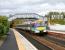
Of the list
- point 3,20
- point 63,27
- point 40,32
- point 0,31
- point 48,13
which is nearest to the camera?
point 0,31

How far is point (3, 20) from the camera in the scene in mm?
53812

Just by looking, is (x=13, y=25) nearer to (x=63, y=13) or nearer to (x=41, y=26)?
(x=63, y=13)

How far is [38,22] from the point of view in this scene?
4975 centimetres

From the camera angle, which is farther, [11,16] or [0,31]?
[11,16]

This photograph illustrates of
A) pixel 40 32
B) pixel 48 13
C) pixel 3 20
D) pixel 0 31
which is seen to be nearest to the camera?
pixel 0 31

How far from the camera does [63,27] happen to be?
69188 millimetres

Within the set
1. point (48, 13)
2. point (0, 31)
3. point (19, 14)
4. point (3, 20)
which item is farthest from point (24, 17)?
point (0, 31)

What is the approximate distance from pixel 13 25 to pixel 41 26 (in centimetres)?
13204

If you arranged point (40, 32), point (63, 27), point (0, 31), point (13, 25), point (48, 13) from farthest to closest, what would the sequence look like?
1. point (13, 25)
2. point (48, 13)
3. point (63, 27)
4. point (40, 32)
5. point (0, 31)

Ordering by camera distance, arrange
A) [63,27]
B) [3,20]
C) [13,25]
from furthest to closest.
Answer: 1. [13,25]
2. [63,27]
3. [3,20]

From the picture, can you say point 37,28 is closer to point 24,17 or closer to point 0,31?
point 0,31

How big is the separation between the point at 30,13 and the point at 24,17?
802 centimetres

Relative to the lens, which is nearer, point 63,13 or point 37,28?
point 37,28

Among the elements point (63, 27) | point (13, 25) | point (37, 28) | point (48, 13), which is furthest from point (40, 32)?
point (13, 25)
